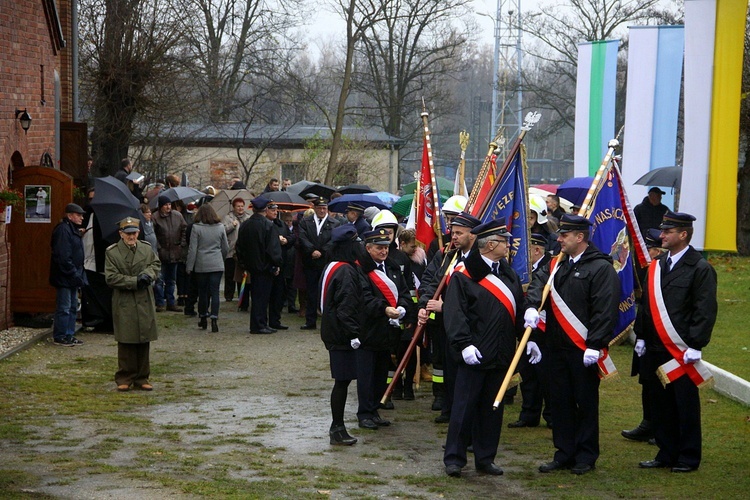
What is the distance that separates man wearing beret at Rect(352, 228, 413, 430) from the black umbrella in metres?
6.22

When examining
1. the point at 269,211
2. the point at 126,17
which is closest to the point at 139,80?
the point at 126,17

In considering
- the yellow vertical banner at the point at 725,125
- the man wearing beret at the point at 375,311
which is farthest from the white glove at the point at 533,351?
the yellow vertical banner at the point at 725,125

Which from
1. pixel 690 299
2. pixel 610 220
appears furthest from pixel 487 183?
pixel 690 299

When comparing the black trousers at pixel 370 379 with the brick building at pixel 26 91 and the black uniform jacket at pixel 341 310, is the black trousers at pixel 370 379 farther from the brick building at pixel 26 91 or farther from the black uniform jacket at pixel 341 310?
the brick building at pixel 26 91

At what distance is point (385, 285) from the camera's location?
9.82m

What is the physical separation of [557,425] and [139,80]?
1686 centimetres

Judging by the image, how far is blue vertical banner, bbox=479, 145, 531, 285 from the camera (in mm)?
10469

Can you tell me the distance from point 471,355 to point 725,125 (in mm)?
A: 4928

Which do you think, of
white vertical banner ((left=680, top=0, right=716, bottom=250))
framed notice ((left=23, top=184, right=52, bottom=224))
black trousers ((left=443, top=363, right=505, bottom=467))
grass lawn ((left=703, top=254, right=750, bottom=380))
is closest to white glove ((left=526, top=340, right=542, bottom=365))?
black trousers ((left=443, top=363, right=505, bottom=467))

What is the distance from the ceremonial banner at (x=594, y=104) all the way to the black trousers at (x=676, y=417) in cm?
1274

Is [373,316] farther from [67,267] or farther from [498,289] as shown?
[67,267]

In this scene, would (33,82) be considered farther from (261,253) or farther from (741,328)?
(741,328)

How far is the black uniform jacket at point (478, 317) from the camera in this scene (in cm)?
805

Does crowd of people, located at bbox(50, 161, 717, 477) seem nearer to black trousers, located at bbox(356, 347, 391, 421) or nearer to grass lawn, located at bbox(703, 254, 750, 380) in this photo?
black trousers, located at bbox(356, 347, 391, 421)
